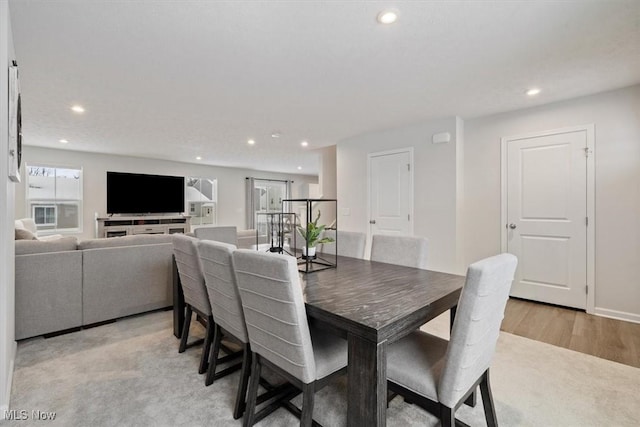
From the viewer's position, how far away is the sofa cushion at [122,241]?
2.76m

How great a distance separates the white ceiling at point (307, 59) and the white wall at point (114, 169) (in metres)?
2.02

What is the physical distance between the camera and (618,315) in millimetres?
2951

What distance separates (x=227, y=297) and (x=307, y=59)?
1.85m

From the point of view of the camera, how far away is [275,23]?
1.83 metres

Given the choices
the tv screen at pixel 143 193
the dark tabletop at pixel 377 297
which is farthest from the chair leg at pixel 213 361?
the tv screen at pixel 143 193

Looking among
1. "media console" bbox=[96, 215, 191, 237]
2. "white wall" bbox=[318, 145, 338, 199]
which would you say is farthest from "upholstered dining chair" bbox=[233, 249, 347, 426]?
"media console" bbox=[96, 215, 191, 237]

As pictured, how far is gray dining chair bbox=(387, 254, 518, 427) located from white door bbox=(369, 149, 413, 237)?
2.95m

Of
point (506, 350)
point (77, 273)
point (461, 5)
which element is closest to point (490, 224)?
point (506, 350)

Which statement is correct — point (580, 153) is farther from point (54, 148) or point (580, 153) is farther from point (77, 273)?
point (54, 148)

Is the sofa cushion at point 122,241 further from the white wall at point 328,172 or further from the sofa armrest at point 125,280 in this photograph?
the white wall at point 328,172

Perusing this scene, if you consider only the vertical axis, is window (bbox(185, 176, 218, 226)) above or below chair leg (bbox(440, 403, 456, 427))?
above

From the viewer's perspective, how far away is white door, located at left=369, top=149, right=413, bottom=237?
418 cm

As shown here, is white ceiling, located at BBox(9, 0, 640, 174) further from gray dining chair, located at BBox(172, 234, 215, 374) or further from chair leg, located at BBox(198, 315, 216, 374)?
chair leg, located at BBox(198, 315, 216, 374)

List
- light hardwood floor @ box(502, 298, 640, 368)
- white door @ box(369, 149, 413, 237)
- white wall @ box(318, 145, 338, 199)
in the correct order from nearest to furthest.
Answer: light hardwood floor @ box(502, 298, 640, 368), white door @ box(369, 149, 413, 237), white wall @ box(318, 145, 338, 199)
